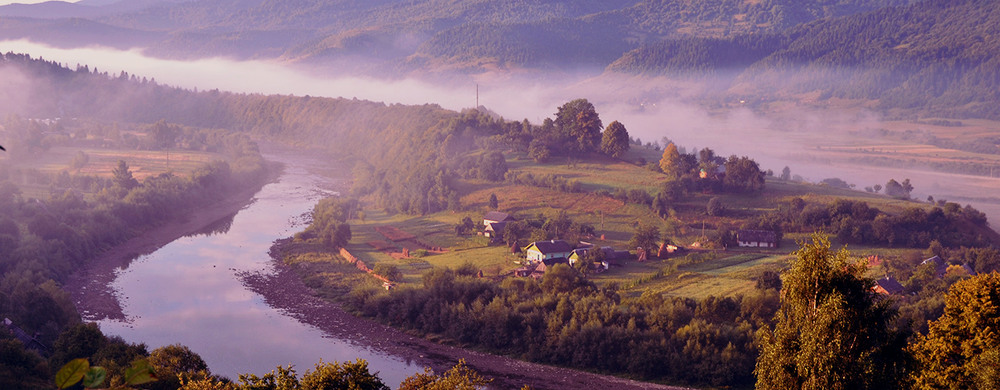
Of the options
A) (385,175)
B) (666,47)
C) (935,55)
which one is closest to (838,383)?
(385,175)

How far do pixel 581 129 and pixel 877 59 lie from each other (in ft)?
328

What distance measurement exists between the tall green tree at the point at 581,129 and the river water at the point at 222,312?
23870mm

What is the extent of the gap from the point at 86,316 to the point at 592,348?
23237mm

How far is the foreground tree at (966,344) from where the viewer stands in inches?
536

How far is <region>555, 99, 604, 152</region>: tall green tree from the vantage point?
69.4m

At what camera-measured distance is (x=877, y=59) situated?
14688 cm

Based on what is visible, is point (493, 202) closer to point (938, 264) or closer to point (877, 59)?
point (938, 264)

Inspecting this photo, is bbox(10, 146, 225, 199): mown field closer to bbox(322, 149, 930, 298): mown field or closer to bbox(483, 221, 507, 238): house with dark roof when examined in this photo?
bbox(322, 149, 930, 298): mown field

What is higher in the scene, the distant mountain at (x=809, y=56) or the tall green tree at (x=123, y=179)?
the distant mountain at (x=809, y=56)

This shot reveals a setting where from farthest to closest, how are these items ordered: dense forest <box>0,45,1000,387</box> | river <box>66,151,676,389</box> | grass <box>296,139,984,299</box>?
1. grass <box>296,139,984,299</box>
2. river <box>66,151,676,389</box>
3. dense forest <box>0,45,1000,387</box>

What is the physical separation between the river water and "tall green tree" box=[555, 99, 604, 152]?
78.3 ft

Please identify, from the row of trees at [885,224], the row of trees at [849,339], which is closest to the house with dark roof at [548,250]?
the row of trees at [885,224]

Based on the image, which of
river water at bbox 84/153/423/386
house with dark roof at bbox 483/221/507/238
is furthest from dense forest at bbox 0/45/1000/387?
river water at bbox 84/153/423/386

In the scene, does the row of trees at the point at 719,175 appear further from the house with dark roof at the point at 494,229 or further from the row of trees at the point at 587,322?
the row of trees at the point at 587,322
